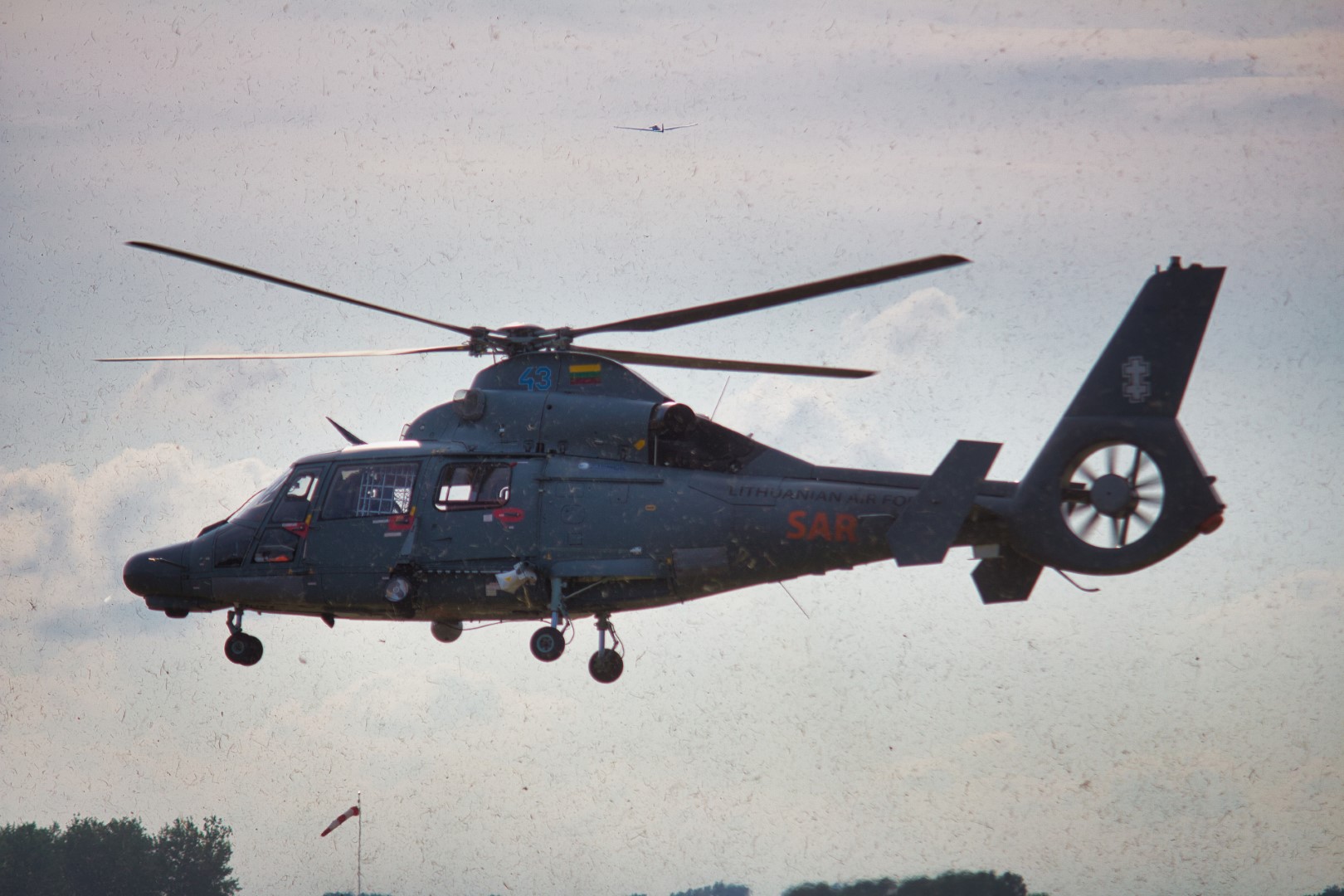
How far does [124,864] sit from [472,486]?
72690 millimetres

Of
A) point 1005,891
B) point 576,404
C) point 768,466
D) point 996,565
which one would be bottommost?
point 1005,891

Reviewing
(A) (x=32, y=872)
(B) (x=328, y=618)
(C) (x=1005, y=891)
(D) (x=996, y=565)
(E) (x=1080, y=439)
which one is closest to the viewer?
(E) (x=1080, y=439)

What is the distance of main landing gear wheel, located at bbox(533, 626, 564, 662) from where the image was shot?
23.6 metres

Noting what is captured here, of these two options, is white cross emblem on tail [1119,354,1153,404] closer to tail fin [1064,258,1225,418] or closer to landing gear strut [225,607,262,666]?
tail fin [1064,258,1225,418]

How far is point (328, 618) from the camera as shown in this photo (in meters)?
26.0

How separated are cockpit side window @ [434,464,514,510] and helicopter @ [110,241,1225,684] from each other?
0.10ft

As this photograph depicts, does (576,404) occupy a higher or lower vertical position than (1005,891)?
higher

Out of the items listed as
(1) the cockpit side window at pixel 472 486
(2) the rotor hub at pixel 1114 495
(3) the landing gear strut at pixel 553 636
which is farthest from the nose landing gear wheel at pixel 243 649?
(2) the rotor hub at pixel 1114 495

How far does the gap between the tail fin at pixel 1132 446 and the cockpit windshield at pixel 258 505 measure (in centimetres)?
1287

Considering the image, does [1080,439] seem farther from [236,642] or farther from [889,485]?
[236,642]

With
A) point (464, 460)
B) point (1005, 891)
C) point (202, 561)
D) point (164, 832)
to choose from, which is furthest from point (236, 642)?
point (164, 832)

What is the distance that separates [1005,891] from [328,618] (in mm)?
26550

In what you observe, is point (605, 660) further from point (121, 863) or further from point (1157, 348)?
point (121, 863)

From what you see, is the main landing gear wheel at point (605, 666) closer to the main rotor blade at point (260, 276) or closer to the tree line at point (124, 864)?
the main rotor blade at point (260, 276)
